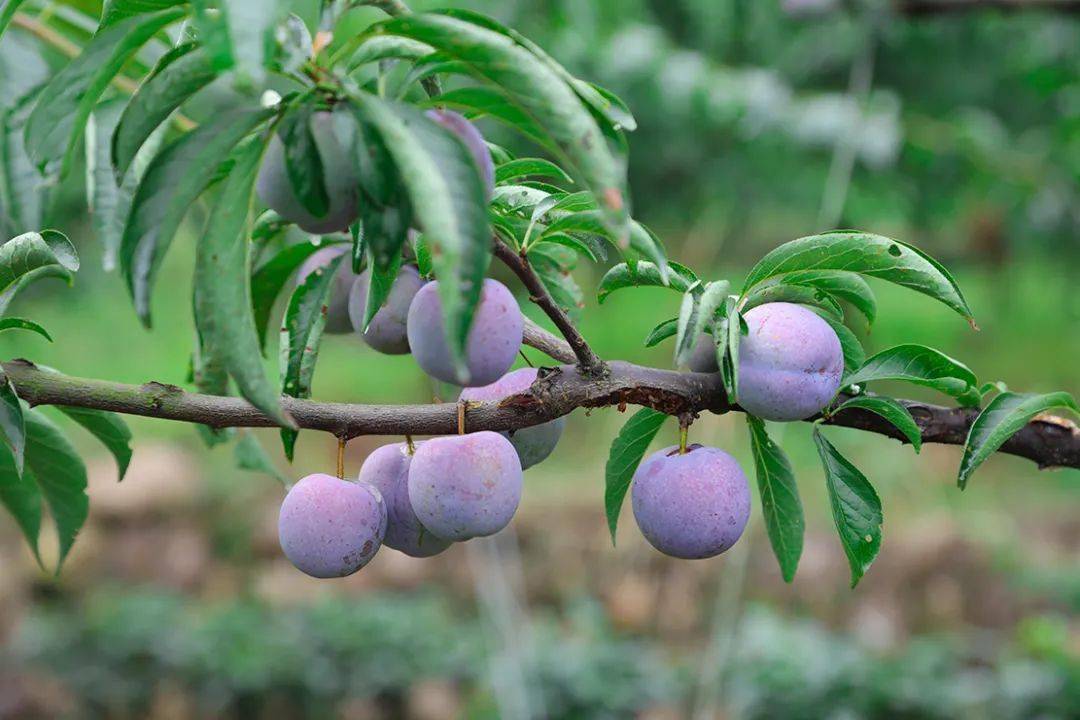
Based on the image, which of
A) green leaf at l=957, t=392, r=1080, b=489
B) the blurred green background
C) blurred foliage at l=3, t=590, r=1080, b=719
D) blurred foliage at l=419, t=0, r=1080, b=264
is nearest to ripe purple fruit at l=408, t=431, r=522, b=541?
green leaf at l=957, t=392, r=1080, b=489

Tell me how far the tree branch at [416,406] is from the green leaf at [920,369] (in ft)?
0.07

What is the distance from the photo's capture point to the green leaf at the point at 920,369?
0.53 meters

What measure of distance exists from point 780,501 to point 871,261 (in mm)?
150

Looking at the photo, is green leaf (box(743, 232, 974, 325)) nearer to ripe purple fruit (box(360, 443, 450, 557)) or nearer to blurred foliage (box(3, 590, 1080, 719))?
ripe purple fruit (box(360, 443, 450, 557))

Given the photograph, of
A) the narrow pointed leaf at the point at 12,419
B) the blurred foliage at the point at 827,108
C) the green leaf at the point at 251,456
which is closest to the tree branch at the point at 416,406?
the narrow pointed leaf at the point at 12,419

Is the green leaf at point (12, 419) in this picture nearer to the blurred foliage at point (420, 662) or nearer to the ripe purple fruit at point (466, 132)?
the ripe purple fruit at point (466, 132)

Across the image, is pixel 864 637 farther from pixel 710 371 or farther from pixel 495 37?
pixel 495 37

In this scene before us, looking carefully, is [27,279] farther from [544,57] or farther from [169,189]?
[544,57]

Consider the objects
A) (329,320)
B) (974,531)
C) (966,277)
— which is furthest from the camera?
(966,277)

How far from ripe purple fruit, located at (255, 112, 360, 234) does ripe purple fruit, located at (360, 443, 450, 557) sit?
168 mm

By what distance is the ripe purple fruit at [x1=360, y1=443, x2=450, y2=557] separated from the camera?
1.76ft

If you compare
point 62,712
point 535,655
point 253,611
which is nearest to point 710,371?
point 535,655

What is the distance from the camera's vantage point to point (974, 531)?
120 inches

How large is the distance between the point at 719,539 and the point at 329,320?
255mm
